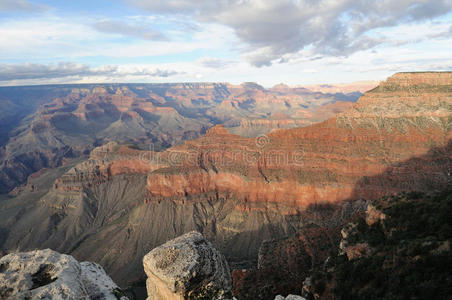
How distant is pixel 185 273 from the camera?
9.84 meters

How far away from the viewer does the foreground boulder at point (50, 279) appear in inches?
312

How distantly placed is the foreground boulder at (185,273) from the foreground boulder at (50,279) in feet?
4.69

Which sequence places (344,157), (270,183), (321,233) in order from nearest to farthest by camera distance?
(321,233)
(344,157)
(270,183)

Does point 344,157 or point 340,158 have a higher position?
point 344,157

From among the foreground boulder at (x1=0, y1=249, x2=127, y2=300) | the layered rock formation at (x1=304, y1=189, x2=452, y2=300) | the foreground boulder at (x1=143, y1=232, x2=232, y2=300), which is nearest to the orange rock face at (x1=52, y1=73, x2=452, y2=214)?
the layered rock formation at (x1=304, y1=189, x2=452, y2=300)

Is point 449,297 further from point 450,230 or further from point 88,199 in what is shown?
point 88,199

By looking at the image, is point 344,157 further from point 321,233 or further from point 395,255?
point 395,255

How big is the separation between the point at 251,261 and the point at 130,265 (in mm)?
27611

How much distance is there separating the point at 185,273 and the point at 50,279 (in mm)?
4431

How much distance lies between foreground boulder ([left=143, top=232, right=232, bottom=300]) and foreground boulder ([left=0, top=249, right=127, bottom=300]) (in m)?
1.43

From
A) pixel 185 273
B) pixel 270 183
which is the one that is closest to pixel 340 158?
pixel 270 183

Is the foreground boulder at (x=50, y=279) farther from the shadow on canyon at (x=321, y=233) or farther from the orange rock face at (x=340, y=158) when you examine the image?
the orange rock face at (x=340, y=158)

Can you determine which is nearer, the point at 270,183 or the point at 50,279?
the point at 50,279

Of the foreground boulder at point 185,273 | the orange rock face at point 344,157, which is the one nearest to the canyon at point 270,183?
the orange rock face at point 344,157
